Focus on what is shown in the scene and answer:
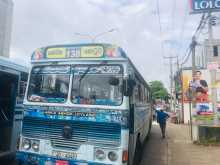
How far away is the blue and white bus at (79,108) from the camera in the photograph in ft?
18.5

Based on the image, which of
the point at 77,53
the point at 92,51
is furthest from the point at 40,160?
the point at 92,51

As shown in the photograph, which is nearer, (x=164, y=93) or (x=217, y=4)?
(x=217, y=4)

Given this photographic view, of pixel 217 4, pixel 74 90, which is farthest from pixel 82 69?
pixel 217 4

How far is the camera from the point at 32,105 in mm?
6215

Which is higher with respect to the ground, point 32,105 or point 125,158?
point 32,105

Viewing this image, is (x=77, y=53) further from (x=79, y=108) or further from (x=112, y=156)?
(x=112, y=156)

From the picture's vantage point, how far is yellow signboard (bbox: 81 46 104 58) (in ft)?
19.9

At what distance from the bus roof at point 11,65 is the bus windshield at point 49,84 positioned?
161cm

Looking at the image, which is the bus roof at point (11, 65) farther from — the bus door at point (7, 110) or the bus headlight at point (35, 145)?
the bus headlight at point (35, 145)

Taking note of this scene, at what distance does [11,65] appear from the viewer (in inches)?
315

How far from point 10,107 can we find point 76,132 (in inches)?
128

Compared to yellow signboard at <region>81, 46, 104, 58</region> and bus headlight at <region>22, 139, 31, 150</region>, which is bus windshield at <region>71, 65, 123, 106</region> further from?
bus headlight at <region>22, 139, 31, 150</region>

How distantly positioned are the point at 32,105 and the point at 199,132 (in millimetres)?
9688

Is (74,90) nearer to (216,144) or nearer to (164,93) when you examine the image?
(216,144)
